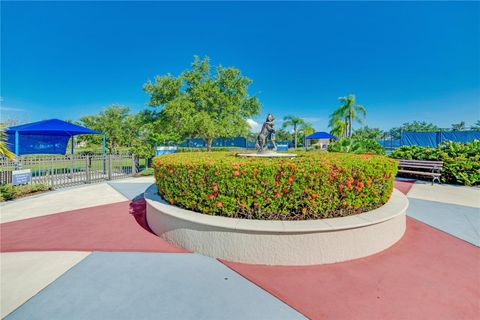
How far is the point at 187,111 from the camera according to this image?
567 inches

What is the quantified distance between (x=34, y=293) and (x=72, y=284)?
1.11ft

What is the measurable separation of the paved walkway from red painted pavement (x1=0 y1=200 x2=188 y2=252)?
0.10 ft

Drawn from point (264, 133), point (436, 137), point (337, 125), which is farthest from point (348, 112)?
point (264, 133)

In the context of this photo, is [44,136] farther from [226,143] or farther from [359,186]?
[226,143]

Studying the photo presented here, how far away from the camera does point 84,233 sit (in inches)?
159

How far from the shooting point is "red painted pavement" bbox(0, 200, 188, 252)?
3510mm

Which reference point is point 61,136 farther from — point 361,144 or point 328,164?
point 361,144

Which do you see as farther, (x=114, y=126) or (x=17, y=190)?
(x=114, y=126)

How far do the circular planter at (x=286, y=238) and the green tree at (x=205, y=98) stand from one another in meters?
11.5

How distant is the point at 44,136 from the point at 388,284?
15901 mm

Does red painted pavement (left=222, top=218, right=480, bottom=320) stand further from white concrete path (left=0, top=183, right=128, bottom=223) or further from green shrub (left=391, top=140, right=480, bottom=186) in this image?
green shrub (left=391, top=140, right=480, bottom=186)

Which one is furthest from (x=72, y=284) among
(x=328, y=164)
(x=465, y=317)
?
(x=465, y=317)

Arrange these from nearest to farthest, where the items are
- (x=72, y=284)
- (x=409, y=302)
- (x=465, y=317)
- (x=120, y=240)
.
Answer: (x=465, y=317) < (x=409, y=302) < (x=72, y=284) < (x=120, y=240)

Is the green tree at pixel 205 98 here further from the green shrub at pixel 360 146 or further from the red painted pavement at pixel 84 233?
the red painted pavement at pixel 84 233
